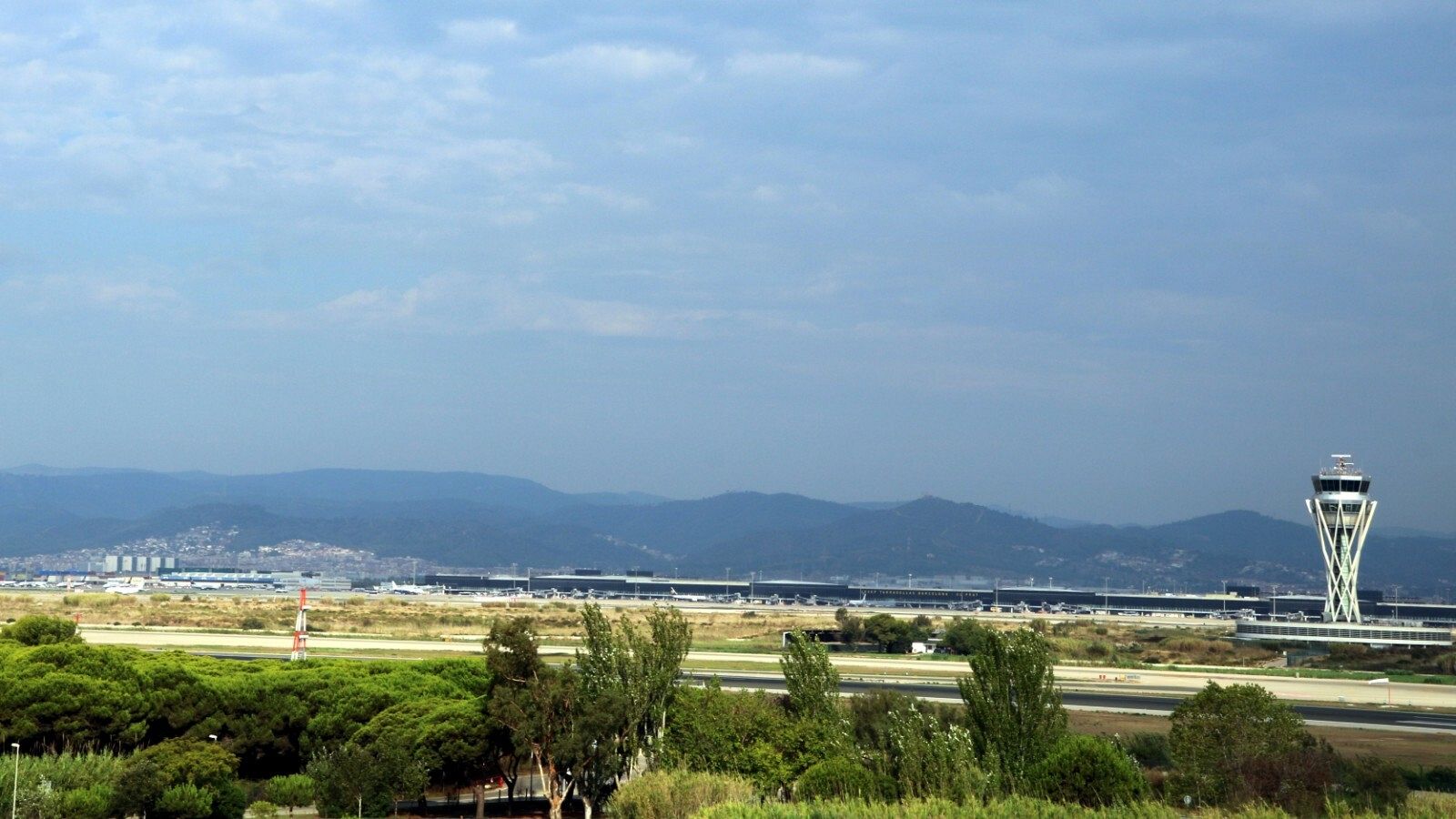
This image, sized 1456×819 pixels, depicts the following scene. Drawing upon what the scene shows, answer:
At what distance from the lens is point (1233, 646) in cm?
10694

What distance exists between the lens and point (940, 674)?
71.3 m

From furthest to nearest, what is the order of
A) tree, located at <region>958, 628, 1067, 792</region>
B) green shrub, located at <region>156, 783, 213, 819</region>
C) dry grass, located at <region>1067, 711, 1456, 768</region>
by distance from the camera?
dry grass, located at <region>1067, 711, 1456, 768</region> → tree, located at <region>958, 628, 1067, 792</region> → green shrub, located at <region>156, 783, 213, 819</region>

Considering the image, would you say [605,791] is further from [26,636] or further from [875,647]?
[875,647]

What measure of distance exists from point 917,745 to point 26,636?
99.7ft

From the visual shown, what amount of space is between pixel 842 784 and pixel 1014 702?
5.44m

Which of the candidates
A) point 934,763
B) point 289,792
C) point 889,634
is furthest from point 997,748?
point 889,634

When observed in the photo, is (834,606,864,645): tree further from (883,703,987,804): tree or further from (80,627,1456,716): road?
(883,703,987,804): tree

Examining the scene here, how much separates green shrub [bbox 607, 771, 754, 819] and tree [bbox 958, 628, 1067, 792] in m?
6.18

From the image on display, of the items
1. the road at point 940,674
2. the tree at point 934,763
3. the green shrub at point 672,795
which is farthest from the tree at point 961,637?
the green shrub at point 672,795

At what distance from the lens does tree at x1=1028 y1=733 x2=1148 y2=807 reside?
2891 cm

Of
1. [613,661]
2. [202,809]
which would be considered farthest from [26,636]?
[613,661]

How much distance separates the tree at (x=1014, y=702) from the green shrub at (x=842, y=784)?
317cm

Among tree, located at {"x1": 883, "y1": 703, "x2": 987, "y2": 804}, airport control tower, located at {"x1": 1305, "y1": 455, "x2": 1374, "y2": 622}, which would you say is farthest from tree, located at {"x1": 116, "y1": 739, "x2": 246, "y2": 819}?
airport control tower, located at {"x1": 1305, "y1": 455, "x2": 1374, "y2": 622}

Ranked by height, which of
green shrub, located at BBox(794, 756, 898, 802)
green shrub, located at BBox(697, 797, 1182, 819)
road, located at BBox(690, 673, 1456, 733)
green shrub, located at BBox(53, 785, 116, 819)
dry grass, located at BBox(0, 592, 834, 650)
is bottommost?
dry grass, located at BBox(0, 592, 834, 650)
